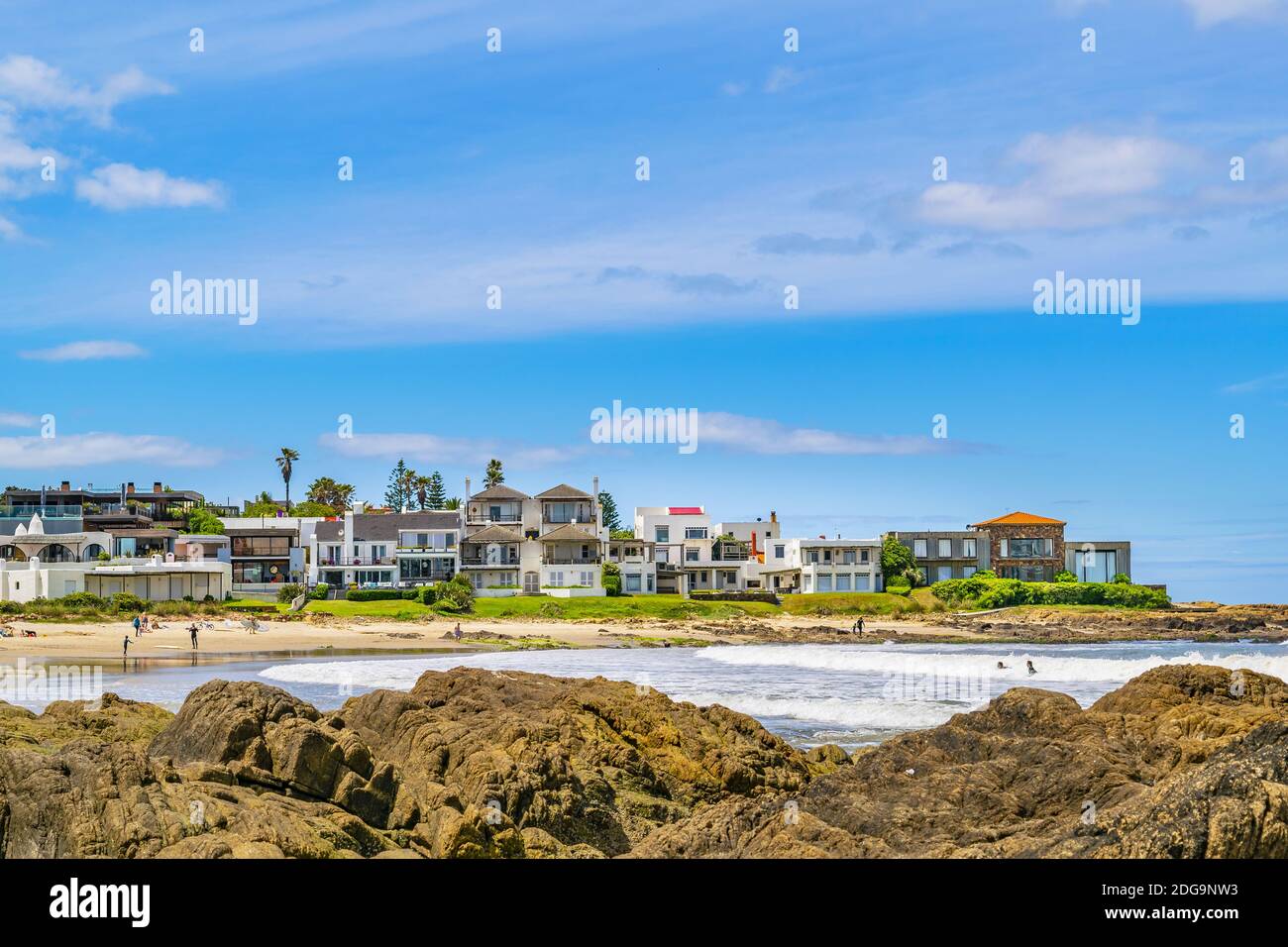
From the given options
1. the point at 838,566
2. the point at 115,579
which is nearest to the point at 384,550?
the point at 115,579

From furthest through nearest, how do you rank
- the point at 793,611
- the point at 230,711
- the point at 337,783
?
the point at 793,611, the point at 230,711, the point at 337,783

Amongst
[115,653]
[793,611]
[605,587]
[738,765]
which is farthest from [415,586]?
[738,765]

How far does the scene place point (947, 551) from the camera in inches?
3708

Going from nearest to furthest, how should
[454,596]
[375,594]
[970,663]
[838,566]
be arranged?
[970,663] → [454,596] → [375,594] → [838,566]

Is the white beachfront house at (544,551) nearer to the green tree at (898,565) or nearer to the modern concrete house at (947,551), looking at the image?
the green tree at (898,565)

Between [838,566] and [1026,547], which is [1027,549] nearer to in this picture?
[1026,547]

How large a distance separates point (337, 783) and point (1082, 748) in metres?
8.12

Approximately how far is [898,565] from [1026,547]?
10.5m

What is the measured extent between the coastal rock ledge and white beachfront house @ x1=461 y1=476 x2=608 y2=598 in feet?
211

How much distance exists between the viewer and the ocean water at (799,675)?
97.2ft

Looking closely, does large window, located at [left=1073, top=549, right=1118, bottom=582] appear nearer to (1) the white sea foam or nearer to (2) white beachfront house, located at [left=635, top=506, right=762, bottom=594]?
(2) white beachfront house, located at [left=635, top=506, right=762, bottom=594]

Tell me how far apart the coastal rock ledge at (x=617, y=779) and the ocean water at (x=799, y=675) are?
699 centimetres
